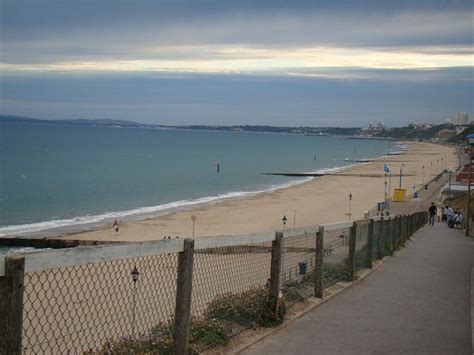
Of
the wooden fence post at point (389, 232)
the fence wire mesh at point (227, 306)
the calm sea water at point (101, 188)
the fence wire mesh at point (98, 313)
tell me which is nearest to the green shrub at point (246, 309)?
the fence wire mesh at point (227, 306)

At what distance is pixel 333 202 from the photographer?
55.6 metres

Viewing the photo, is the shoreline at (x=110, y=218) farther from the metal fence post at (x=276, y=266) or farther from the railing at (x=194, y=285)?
the metal fence post at (x=276, y=266)

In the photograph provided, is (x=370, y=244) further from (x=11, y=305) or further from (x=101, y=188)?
(x=101, y=188)

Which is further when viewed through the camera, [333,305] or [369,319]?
[333,305]

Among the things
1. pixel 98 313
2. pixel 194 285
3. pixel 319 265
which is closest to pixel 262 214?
pixel 319 265

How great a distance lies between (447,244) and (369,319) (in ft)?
41.9

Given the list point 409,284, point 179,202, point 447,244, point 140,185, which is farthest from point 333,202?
point 409,284

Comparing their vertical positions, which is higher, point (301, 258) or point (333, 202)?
point (301, 258)

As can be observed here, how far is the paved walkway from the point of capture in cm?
713

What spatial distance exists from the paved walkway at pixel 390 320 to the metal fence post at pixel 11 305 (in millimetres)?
3273

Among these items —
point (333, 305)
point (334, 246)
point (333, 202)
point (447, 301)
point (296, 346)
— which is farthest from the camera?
point (333, 202)

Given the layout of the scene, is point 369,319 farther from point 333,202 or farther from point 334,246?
point 333,202

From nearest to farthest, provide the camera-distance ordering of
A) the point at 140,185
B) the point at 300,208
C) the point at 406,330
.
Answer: the point at 406,330 < the point at 300,208 < the point at 140,185

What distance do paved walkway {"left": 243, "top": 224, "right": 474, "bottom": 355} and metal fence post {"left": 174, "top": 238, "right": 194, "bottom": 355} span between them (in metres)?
1.10
